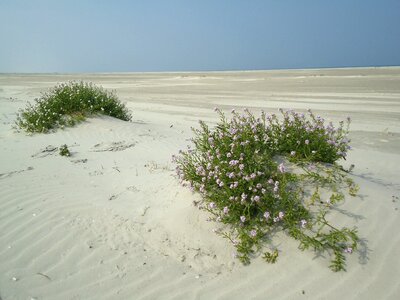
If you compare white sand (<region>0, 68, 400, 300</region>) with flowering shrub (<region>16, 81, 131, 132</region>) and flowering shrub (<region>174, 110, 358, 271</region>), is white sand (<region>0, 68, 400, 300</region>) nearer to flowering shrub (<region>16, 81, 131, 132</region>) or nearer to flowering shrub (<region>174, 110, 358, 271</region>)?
flowering shrub (<region>174, 110, 358, 271</region>)

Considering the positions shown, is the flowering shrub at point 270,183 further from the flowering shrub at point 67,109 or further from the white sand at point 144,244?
the flowering shrub at point 67,109

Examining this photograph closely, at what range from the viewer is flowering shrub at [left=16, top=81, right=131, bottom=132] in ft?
32.4

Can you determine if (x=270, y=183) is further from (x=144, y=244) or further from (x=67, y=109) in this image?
(x=67, y=109)

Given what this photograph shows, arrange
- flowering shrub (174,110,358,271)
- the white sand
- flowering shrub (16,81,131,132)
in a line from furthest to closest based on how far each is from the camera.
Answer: flowering shrub (16,81,131,132) → flowering shrub (174,110,358,271) → the white sand

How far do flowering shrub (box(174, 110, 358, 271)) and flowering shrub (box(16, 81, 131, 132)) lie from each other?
647cm

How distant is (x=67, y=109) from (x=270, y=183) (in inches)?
319

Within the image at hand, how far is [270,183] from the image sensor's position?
421 centimetres

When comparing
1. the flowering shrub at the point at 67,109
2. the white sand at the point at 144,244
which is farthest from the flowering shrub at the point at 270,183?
the flowering shrub at the point at 67,109

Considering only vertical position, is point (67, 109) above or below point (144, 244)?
above

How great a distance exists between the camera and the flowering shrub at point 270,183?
3.81m

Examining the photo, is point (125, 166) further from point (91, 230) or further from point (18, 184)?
point (91, 230)

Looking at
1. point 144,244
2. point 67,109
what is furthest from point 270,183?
Answer: point 67,109

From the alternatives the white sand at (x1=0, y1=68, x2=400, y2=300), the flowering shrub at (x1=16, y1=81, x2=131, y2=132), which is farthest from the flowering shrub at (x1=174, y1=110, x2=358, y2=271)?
the flowering shrub at (x1=16, y1=81, x2=131, y2=132)

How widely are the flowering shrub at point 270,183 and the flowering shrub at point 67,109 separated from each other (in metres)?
6.47
